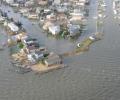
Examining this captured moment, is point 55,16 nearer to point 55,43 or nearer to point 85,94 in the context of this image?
point 55,43

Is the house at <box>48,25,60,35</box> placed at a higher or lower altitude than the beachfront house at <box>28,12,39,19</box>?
lower

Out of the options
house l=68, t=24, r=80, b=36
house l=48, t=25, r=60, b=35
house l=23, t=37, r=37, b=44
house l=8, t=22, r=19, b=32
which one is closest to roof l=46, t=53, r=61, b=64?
house l=23, t=37, r=37, b=44

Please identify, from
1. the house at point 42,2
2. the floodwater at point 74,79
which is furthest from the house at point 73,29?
the house at point 42,2

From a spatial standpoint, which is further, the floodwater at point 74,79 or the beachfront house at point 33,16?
the beachfront house at point 33,16

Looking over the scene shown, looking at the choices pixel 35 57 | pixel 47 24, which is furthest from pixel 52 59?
pixel 47 24

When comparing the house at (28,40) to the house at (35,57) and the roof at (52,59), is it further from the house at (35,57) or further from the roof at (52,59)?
the roof at (52,59)

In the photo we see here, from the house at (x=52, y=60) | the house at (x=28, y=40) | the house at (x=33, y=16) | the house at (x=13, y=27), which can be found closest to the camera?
the house at (x=52, y=60)

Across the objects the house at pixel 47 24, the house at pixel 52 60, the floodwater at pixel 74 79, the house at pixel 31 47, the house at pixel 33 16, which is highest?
the house at pixel 33 16

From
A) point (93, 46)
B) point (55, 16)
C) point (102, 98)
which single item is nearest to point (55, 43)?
point (93, 46)

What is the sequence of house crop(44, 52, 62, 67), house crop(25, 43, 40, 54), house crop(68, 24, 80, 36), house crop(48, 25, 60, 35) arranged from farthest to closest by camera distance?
house crop(48, 25, 60, 35), house crop(68, 24, 80, 36), house crop(25, 43, 40, 54), house crop(44, 52, 62, 67)

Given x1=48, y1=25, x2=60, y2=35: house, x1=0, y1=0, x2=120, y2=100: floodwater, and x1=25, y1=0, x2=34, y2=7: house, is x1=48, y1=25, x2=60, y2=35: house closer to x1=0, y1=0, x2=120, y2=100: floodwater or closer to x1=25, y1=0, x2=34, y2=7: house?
x1=0, y1=0, x2=120, y2=100: floodwater
